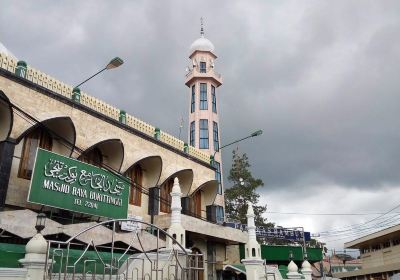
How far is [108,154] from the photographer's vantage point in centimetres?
1750

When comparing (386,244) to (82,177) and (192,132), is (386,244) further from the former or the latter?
(82,177)

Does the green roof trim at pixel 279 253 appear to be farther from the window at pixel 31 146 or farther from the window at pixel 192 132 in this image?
the window at pixel 31 146

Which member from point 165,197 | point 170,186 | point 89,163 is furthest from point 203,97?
point 89,163

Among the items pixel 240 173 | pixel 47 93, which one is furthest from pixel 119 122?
pixel 240 173

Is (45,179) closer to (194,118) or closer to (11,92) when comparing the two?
(11,92)

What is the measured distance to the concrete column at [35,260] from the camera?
6.89m

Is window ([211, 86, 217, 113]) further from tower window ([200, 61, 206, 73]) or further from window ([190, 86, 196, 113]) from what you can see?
tower window ([200, 61, 206, 73])

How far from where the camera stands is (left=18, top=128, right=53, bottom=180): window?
13688 mm

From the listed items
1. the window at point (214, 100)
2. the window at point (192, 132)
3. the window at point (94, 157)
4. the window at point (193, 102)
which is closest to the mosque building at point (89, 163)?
the window at point (94, 157)

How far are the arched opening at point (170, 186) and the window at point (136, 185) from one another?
1316mm

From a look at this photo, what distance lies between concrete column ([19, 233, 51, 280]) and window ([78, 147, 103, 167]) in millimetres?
9284

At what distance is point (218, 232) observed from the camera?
67.2 ft

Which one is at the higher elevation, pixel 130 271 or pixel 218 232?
pixel 218 232

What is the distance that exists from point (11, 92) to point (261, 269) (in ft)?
35.9
